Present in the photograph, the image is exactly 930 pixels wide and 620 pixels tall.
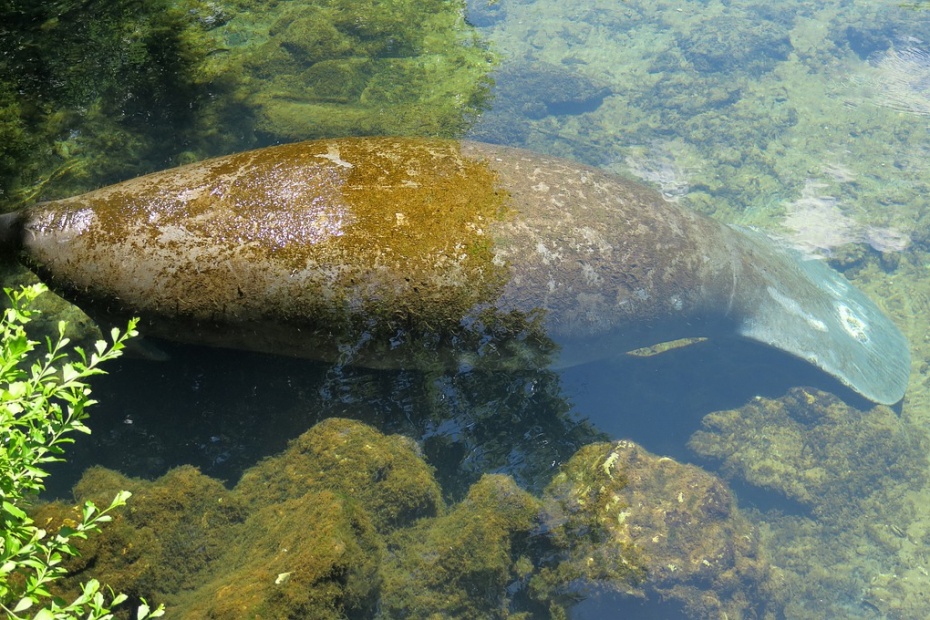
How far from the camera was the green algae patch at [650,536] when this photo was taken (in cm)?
454

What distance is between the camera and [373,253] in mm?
3859

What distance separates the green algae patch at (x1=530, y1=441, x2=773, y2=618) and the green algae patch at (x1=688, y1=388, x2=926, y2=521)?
89cm

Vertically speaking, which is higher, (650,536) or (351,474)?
(351,474)

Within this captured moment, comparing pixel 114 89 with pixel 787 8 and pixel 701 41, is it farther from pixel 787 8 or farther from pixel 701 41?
pixel 787 8

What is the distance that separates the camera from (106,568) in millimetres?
3434

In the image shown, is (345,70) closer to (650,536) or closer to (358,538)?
(358,538)

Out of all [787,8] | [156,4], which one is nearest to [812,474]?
[156,4]

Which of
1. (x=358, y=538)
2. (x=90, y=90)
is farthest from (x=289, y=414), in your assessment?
(x=90, y=90)

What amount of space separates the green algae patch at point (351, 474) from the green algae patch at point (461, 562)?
0.70ft

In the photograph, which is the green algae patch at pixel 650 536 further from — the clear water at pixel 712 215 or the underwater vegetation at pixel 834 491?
the underwater vegetation at pixel 834 491

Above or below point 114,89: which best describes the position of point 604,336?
below

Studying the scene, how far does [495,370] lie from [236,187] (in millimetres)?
2271

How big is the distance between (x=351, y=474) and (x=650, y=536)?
3.10 m

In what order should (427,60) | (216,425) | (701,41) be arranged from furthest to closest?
(701,41) < (427,60) < (216,425)
